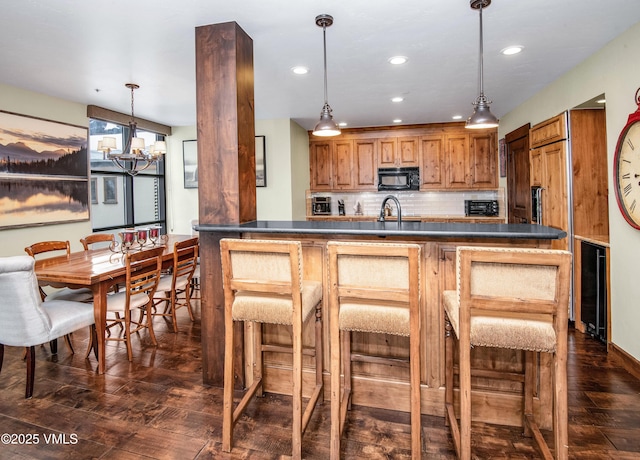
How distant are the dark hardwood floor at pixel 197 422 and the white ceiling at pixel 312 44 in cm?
242

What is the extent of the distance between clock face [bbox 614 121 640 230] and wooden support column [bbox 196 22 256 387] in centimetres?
265

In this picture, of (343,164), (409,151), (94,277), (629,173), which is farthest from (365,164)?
(94,277)

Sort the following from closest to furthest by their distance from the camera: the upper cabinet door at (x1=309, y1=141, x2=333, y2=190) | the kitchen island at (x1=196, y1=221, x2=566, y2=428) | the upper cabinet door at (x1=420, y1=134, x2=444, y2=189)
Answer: the kitchen island at (x1=196, y1=221, x2=566, y2=428)
the upper cabinet door at (x1=420, y1=134, x2=444, y2=189)
the upper cabinet door at (x1=309, y1=141, x2=333, y2=190)

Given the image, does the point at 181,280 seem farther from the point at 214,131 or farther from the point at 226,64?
the point at 226,64

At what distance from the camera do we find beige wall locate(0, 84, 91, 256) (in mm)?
3629

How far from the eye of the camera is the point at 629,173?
8.21 feet

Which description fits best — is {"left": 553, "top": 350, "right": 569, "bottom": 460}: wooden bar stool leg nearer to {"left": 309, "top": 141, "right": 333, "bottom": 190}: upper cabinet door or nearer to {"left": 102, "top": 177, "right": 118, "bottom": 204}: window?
{"left": 309, "top": 141, "right": 333, "bottom": 190}: upper cabinet door

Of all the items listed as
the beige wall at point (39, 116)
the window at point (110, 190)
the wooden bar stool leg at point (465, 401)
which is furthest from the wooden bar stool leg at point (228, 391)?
the window at point (110, 190)

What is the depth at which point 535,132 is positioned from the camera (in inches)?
160

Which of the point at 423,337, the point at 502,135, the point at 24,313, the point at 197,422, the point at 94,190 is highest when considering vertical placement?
the point at 502,135

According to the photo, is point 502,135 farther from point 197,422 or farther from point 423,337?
point 197,422

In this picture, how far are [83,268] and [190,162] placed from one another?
3338 mm

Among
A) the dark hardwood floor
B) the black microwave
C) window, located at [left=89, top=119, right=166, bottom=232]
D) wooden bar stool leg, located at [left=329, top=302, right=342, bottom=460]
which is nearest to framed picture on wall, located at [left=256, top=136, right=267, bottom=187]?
window, located at [left=89, top=119, right=166, bottom=232]

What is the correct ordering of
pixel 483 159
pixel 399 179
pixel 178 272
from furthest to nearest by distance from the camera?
pixel 399 179 → pixel 483 159 → pixel 178 272
